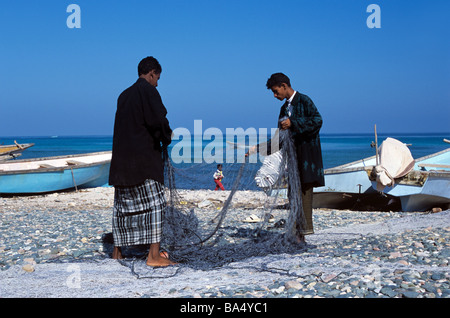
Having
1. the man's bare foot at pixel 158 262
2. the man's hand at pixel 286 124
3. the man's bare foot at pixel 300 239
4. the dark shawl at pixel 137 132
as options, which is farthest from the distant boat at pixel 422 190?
the dark shawl at pixel 137 132

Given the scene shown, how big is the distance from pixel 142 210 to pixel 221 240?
5.40 ft

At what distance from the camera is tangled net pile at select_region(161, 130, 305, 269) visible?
184 inches

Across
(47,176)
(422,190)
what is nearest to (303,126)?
(422,190)

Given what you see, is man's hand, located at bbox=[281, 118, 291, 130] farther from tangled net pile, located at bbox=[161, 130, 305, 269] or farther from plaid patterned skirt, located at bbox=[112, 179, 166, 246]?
plaid patterned skirt, located at bbox=[112, 179, 166, 246]

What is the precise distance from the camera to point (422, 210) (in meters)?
10.2

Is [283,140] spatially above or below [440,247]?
above

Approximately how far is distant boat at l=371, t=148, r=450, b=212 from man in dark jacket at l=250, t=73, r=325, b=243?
20.1 ft

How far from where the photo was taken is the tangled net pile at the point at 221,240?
4676mm

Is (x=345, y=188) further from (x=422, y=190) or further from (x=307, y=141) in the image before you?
(x=307, y=141)

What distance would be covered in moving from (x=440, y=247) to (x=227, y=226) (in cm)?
298

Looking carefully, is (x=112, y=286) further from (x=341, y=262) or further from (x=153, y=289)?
(x=341, y=262)

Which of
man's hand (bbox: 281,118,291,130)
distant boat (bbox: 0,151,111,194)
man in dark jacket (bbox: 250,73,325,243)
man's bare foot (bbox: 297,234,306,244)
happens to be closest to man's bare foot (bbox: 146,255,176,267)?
man's bare foot (bbox: 297,234,306,244)

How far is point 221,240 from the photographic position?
564 centimetres
